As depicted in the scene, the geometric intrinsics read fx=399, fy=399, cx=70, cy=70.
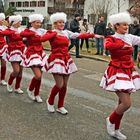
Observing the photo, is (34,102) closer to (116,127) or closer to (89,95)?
(89,95)

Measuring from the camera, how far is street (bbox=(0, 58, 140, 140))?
19.8 feet

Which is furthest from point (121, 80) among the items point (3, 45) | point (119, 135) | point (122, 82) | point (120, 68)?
point (3, 45)

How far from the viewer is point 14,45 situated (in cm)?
891

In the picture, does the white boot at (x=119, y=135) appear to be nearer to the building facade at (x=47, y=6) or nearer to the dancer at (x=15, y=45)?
the dancer at (x=15, y=45)

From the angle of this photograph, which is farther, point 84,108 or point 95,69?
point 95,69

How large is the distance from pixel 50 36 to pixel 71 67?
71cm

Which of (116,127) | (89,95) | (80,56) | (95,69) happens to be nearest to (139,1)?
(80,56)

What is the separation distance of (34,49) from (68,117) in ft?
5.63

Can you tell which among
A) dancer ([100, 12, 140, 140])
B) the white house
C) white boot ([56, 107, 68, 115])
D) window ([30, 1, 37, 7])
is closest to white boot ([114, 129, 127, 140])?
dancer ([100, 12, 140, 140])

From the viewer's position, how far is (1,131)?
612 cm

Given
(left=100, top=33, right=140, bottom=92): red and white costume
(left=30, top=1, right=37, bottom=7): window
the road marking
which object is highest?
(left=30, top=1, right=37, bottom=7): window

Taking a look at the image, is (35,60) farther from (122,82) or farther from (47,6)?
(47,6)

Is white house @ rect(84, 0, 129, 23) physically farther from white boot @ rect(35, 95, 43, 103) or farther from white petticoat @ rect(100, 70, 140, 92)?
white petticoat @ rect(100, 70, 140, 92)

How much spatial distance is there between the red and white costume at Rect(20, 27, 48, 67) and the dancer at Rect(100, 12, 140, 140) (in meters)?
2.34
